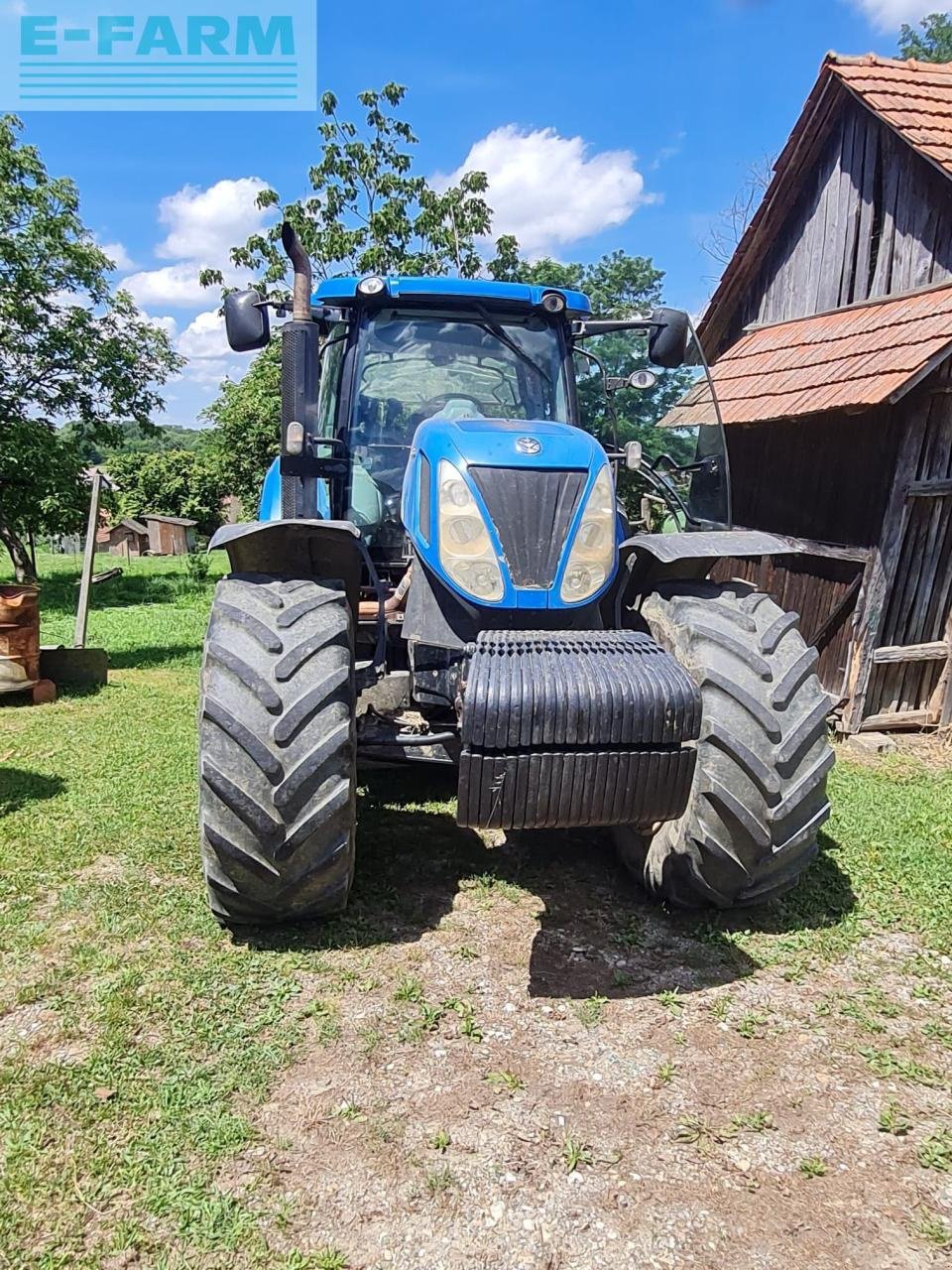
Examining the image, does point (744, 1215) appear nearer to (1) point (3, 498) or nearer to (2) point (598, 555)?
(2) point (598, 555)

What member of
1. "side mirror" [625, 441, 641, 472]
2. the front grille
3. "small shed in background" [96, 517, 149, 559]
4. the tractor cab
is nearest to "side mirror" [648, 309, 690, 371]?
the tractor cab

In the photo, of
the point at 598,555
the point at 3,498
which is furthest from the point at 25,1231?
the point at 3,498

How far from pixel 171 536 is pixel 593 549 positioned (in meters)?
23.8

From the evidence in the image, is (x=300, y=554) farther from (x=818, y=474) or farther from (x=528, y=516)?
(x=818, y=474)

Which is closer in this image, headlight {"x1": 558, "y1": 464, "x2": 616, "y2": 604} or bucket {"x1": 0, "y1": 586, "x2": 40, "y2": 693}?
headlight {"x1": 558, "y1": 464, "x2": 616, "y2": 604}

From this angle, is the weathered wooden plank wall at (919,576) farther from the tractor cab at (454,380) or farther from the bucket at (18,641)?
the bucket at (18,641)

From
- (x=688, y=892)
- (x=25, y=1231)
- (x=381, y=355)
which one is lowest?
(x=25, y=1231)

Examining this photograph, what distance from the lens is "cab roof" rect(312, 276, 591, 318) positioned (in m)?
3.72

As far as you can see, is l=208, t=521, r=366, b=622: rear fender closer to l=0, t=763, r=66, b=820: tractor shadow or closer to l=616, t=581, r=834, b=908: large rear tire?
l=616, t=581, r=834, b=908: large rear tire

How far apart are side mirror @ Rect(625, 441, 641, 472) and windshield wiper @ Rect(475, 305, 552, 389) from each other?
475 mm

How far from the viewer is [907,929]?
334 centimetres

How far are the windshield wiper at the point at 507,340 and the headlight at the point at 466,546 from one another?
1180 millimetres

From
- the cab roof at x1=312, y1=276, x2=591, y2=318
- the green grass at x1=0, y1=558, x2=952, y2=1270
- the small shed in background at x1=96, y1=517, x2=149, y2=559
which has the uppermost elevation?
A: the cab roof at x1=312, y1=276, x2=591, y2=318

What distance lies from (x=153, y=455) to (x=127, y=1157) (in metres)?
30.7
